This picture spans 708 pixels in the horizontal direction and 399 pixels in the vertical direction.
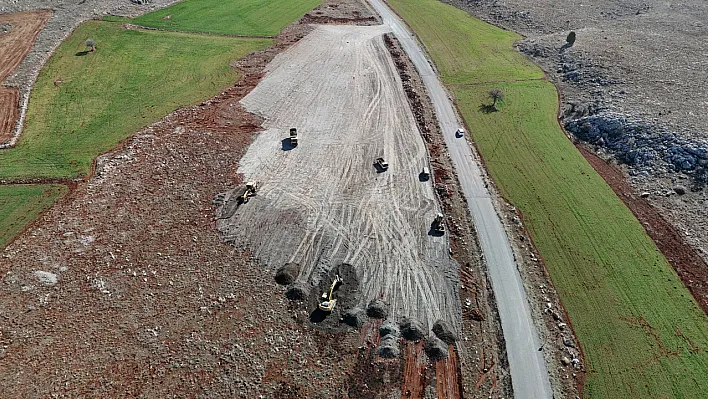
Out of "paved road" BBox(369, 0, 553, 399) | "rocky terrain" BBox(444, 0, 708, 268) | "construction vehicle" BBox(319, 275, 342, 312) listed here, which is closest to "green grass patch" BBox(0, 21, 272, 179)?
"construction vehicle" BBox(319, 275, 342, 312)

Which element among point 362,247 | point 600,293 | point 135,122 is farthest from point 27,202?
point 600,293

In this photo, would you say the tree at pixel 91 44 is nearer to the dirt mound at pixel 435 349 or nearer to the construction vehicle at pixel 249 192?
the construction vehicle at pixel 249 192

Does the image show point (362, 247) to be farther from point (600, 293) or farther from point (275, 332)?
point (600, 293)

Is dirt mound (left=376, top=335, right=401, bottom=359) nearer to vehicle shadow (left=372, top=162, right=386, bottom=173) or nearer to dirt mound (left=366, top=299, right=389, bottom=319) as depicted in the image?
dirt mound (left=366, top=299, right=389, bottom=319)

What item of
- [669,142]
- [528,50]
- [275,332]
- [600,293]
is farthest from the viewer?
[528,50]

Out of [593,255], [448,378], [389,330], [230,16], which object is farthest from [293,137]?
[230,16]

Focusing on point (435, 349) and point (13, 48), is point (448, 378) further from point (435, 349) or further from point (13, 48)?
point (13, 48)

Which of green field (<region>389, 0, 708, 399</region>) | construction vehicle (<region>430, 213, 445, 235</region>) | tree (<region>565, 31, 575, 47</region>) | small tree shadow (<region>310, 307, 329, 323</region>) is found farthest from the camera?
tree (<region>565, 31, 575, 47</region>)
